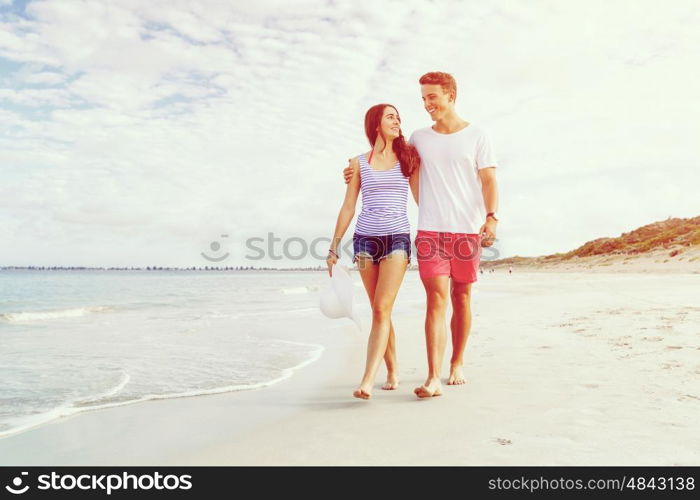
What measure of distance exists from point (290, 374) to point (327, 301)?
1545mm

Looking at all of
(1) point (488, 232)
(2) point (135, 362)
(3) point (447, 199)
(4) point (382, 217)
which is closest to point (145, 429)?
(4) point (382, 217)

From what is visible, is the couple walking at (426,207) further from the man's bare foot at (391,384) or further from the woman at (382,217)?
the man's bare foot at (391,384)

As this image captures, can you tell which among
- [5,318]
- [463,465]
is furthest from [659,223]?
[463,465]

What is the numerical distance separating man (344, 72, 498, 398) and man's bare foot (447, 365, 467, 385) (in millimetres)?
400

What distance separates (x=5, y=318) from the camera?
15.6 meters

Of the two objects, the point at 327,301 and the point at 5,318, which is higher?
the point at 327,301

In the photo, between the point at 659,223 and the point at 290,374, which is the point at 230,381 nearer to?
the point at 290,374

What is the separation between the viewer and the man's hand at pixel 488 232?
4176 mm

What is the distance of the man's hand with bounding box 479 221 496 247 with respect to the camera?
13.7 ft

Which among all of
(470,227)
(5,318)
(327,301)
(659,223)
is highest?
A: (659,223)

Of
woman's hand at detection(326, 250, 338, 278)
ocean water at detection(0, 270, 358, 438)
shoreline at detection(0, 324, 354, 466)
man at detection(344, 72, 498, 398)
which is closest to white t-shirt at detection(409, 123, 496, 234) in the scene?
man at detection(344, 72, 498, 398)

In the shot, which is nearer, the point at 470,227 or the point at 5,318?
the point at 470,227

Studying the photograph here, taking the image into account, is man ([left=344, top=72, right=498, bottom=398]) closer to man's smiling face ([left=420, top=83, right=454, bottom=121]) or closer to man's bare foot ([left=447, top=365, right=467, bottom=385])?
man's smiling face ([left=420, top=83, right=454, bottom=121])

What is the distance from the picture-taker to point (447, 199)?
420 centimetres
